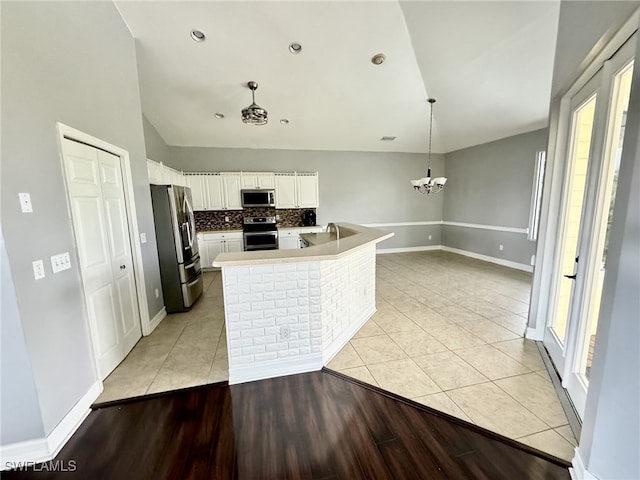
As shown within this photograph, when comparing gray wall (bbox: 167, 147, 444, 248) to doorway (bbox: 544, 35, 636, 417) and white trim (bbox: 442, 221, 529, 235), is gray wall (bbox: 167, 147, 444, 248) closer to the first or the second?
white trim (bbox: 442, 221, 529, 235)

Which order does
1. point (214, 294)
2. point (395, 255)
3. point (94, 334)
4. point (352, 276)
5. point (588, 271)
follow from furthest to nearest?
point (395, 255) → point (214, 294) → point (352, 276) → point (94, 334) → point (588, 271)

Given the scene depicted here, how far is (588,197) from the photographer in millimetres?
1785

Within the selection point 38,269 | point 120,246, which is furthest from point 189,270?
point 38,269

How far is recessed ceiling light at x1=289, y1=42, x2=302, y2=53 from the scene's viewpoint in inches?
130

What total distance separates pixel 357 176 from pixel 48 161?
572 cm

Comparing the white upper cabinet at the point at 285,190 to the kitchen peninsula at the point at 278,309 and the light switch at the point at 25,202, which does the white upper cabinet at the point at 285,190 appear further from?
the light switch at the point at 25,202

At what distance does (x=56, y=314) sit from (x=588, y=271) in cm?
346

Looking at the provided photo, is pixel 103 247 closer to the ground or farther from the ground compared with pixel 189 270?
farther from the ground

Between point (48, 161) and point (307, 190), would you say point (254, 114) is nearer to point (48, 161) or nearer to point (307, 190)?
point (48, 161)

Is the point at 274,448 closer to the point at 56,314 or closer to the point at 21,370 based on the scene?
the point at 21,370

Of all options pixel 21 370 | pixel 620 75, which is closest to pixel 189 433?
pixel 21 370

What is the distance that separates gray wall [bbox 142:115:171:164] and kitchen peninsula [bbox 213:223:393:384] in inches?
141

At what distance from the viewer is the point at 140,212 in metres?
2.83

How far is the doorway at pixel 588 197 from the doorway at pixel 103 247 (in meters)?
3.29
